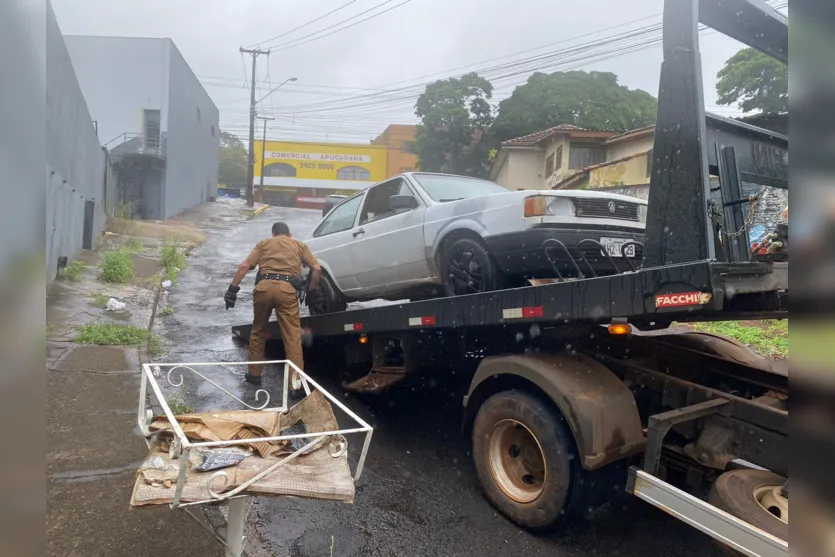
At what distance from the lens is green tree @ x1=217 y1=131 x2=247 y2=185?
6819 centimetres

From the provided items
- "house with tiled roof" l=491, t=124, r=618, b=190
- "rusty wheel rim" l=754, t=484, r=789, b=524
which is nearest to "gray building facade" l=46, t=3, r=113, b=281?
"rusty wheel rim" l=754, t=484, r=789, b=524

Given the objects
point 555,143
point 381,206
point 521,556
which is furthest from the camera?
point 555,143

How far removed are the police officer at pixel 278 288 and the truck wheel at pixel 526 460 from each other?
266 cm

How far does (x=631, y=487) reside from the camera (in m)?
3.07

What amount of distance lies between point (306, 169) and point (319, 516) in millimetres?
49273

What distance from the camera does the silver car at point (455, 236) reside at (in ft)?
13.6

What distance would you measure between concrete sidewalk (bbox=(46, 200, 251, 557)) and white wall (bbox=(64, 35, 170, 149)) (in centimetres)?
1985

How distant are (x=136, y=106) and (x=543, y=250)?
25.3 metres

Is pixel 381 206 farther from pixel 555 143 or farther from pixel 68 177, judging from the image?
pixel 555 143

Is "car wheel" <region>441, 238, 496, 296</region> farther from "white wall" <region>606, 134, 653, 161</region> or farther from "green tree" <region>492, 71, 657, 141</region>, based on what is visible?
"green tree" <region>492, 71, 657, 141</region>

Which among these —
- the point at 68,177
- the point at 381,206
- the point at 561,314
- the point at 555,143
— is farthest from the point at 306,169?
the point at 561,314

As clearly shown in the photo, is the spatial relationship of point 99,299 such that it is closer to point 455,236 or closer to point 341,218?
point 341,218

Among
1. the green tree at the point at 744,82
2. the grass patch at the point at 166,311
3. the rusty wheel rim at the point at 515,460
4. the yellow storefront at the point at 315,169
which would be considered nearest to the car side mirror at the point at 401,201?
the rusty wheel rim at the point at 515,460

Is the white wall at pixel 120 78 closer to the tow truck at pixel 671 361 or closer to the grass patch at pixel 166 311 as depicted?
the grass patch at pixel 166 311
